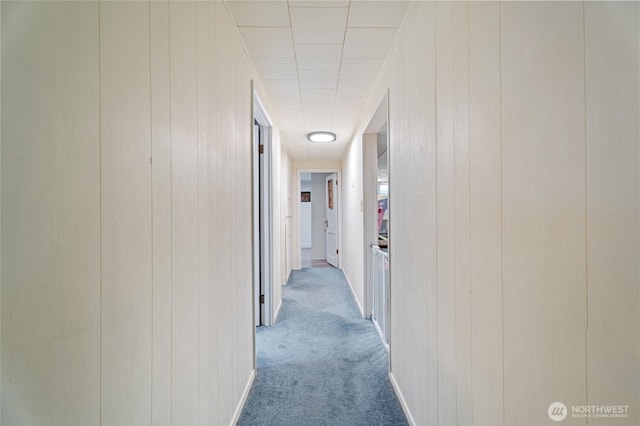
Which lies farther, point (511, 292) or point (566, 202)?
point (511, 292)

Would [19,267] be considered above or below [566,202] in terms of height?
below

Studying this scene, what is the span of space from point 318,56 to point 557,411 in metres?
2.15

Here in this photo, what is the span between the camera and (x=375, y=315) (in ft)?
9.77

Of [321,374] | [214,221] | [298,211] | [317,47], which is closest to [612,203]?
[214,221]

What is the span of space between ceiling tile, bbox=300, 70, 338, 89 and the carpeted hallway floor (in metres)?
2.39

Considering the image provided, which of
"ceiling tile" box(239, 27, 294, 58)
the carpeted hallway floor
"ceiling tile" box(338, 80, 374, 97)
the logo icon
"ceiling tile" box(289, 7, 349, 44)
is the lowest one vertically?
the carpeted hallway floor

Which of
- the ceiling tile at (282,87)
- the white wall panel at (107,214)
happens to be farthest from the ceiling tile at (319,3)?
the ceiling tile at (282,87)

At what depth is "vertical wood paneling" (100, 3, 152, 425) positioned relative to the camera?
0.62 m

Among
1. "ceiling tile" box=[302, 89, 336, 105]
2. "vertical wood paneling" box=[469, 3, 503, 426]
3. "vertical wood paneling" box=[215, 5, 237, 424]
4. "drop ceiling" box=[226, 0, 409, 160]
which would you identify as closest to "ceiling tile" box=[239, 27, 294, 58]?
"drop ceiling" box=[226, 0, 409, 160]

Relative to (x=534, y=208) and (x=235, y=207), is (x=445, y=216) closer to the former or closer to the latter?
(x=534, y=208)

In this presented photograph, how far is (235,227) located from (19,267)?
1231 mm

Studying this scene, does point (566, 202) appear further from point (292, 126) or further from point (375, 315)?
point (292, 126)

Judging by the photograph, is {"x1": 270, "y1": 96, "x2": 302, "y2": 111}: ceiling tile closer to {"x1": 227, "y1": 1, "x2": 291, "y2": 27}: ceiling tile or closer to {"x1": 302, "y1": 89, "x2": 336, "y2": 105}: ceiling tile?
{"x1": 302, "y1": 89, "x2": 336, "y2": 105}: ceiling tile

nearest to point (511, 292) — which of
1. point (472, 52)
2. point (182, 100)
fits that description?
point (472, 52)
